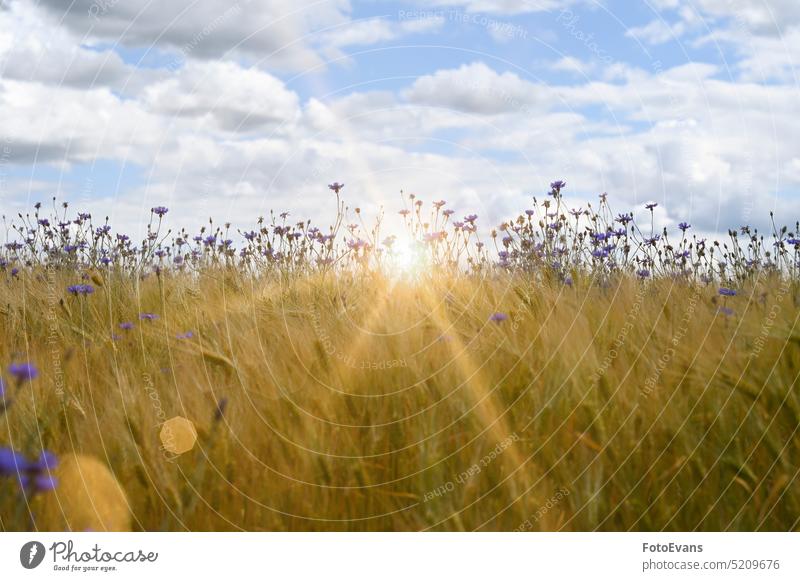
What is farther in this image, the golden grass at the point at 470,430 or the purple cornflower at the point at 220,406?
the golden grass at the point at 470,430

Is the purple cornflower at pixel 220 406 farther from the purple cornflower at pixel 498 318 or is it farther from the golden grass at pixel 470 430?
the purple cornflower at pixel 498 318

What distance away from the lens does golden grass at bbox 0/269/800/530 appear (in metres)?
1.73

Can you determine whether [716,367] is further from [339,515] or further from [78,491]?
[78,491]

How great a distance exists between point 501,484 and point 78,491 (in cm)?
108

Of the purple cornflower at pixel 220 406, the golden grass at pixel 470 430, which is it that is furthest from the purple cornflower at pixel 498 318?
the purple cornflower at pixel 220 406

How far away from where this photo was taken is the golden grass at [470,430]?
1728 mm
